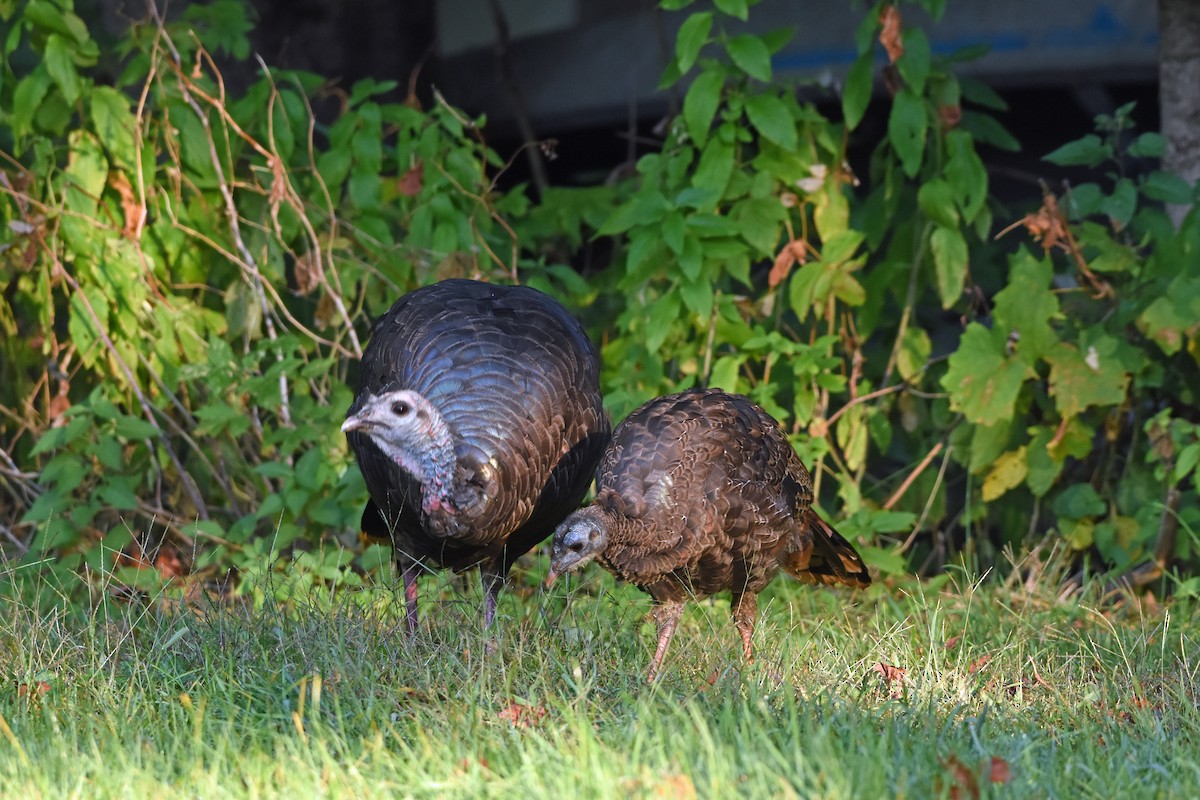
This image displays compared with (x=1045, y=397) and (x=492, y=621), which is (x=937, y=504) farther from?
(x=492, y=621)

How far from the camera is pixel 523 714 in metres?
3.56

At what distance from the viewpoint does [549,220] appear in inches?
254

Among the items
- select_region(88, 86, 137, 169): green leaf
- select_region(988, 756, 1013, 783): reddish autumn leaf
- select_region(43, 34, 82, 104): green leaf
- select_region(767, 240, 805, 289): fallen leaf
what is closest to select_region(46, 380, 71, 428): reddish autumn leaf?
select_region(88, 86, 137, 169): green leaf

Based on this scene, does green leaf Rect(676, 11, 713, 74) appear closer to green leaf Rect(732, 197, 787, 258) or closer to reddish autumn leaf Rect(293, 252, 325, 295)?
green leaf Rect(732, 197, 787, 258)

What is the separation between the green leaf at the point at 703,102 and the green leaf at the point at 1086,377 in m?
1.43

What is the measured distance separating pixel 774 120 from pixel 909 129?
1.54 feet

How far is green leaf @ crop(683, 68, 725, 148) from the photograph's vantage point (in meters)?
5.55

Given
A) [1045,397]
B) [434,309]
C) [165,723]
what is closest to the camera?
[165,723]

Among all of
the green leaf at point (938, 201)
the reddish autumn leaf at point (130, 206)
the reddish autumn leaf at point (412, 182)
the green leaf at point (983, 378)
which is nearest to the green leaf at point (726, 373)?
the green leaf at point (983, 378)

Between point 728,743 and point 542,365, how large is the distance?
1.57 meters

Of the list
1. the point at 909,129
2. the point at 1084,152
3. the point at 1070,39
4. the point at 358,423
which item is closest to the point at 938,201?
the point at 909,129

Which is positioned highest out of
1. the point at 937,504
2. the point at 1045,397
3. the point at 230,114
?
the point at 230,114

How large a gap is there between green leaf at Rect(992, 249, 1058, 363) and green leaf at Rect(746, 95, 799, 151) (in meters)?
0.88

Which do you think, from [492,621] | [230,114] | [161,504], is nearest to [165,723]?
[492,621]
